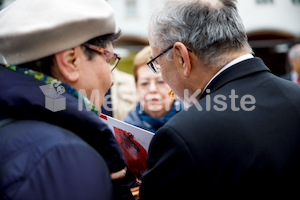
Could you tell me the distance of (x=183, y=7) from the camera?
64.0 inches

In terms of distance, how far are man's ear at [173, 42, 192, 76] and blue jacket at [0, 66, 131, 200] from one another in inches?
25.7

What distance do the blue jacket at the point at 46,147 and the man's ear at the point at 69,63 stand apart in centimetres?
11

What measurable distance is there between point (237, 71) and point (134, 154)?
76 cm

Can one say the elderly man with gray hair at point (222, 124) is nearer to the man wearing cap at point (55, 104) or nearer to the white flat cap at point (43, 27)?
the man wearing cap at point (55, 104)

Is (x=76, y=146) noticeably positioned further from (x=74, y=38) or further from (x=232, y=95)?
(x=232, y=95)

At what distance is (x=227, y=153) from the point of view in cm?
130

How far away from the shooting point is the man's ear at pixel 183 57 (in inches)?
64.9

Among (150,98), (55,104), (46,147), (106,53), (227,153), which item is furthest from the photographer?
(150,98)

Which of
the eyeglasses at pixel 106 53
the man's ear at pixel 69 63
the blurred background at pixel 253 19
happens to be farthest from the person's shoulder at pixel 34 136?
the blurred background at pixel 253 19

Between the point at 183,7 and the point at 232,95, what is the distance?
0.56 meters

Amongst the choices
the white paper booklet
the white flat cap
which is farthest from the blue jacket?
the white paper booklet

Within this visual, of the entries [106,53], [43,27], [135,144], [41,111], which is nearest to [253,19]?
[135,144]

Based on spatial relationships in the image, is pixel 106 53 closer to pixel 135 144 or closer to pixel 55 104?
pixel 55 104

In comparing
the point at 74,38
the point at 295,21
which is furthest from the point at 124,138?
the point at 295,21
